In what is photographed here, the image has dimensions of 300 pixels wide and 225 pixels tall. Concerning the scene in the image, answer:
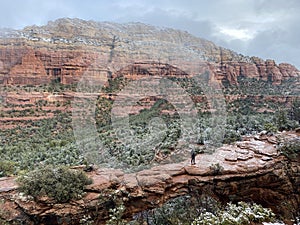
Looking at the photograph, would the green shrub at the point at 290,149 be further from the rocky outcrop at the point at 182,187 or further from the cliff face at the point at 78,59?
the cliff face at the point at 78,59

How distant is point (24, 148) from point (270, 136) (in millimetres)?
15086

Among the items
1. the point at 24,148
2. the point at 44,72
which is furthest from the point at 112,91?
the point at 24,148

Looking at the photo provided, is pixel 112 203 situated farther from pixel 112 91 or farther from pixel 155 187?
pixel 112 91

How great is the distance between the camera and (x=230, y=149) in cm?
952

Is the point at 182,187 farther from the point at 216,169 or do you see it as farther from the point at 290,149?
the point at 290,149

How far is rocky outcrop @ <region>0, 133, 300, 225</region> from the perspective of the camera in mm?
6289

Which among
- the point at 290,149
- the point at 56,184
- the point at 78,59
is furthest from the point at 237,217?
the point at 78,59

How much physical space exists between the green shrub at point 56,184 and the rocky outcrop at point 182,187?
0.60 ft

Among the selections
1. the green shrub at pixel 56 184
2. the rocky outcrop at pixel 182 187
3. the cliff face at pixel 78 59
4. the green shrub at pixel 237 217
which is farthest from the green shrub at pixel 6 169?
the cliff face at pixel 78 59

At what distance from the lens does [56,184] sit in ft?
21.4

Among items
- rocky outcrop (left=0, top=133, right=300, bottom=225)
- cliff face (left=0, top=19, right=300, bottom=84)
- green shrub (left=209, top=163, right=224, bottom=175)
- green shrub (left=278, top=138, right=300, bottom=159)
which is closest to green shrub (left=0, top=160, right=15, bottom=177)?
rocky outcrop (left=0, top=133, right=300, bottom=225)

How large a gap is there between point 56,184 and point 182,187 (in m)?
3.64

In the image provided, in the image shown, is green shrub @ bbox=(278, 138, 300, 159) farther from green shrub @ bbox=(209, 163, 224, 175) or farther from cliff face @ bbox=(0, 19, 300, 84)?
cliff face @ bbox=(0, 19, 300, 84)

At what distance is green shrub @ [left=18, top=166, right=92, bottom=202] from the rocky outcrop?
0.18 meters
